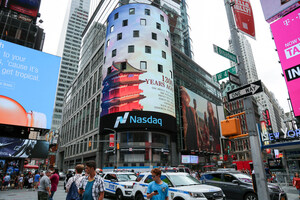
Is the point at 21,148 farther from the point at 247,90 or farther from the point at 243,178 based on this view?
the point at 247,90

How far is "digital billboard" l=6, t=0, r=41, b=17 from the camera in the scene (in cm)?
3816

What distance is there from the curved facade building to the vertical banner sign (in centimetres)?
3243

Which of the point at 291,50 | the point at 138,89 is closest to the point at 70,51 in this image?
the point at 138,89

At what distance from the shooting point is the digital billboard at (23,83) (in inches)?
903

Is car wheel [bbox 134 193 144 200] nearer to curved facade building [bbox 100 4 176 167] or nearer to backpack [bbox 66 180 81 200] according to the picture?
backpack [bbox 66 180 81 200]

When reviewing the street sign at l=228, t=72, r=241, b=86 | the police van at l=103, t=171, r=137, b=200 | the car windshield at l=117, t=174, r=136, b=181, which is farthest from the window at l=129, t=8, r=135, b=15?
the street sign at l=228, t=72, r=241, b=86

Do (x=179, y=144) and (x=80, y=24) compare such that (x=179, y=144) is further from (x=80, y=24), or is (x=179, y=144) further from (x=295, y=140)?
(x=80, y=24)

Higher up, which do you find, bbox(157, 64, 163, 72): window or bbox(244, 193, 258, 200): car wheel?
bbox(157, 64, 163, 72): window

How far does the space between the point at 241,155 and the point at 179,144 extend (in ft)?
198

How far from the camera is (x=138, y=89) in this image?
40.4m

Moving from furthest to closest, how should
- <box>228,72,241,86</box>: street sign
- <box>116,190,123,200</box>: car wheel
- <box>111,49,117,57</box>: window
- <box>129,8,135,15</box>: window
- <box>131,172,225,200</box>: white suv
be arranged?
<box>129,8,135,15</box>: window < <box>111,49,117,57</box>: window < <box>116,190,123,200</box>: car wheel < <box>131,172,225,200</box>: white suv < <box>228,72,241,86</box>: street sign

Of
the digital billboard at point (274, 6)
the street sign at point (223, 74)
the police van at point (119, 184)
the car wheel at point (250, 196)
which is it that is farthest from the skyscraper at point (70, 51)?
the street sign at point (223, 74)

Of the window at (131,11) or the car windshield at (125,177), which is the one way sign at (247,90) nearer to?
the car windshield at (125,177)

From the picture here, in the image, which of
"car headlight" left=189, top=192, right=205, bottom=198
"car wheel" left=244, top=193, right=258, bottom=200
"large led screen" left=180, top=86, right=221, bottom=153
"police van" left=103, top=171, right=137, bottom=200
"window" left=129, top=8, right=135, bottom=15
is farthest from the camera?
"large led screen" left=180, top=86, right=221, bottom=153
